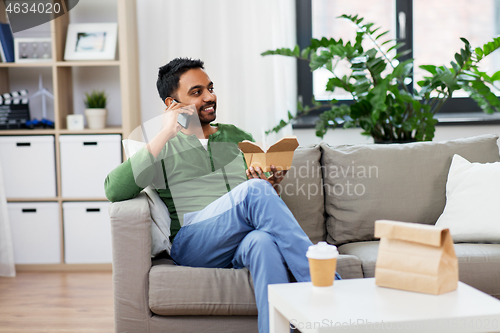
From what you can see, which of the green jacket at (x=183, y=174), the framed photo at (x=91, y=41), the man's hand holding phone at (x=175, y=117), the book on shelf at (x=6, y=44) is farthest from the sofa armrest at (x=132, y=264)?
the book on shelf at (x=6, y=44)

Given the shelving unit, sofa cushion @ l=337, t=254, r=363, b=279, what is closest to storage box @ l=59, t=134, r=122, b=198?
the shelving unit

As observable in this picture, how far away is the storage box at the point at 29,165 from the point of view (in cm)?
281

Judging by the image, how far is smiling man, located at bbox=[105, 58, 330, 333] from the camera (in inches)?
55.4

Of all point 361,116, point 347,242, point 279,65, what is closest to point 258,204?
point 347,242

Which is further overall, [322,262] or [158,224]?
[158,224]

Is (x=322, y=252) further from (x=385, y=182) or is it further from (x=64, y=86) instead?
(x=64, y=86)

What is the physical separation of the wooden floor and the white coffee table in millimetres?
1181

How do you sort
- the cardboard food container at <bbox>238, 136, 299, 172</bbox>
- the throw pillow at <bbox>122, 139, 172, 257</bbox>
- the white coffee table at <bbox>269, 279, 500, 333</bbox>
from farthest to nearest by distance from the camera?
1. the throw pillow at <bbox>122, 139, 172, 257</bbox>
2. the cardboard food container at <bbox>238, 136, 299, 172</bbox>
3. the white coffee table at <bbox>269, 279, 500, 333</bbox>

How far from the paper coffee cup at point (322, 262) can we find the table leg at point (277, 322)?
0.12 metres

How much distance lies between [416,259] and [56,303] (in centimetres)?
183

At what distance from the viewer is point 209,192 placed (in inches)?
71.3

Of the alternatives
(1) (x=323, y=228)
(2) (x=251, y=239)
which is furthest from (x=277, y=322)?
(1) (x=323, y=228)

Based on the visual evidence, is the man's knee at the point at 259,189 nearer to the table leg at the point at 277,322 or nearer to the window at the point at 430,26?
the table leg at the point at 277,322

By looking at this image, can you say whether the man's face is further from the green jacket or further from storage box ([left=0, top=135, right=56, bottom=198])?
storage box ([left=0, top=135, right=56, bottom=198])
